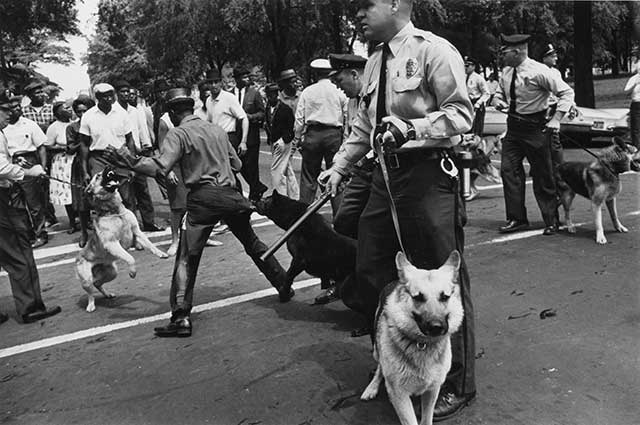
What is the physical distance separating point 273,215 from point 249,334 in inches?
50.0

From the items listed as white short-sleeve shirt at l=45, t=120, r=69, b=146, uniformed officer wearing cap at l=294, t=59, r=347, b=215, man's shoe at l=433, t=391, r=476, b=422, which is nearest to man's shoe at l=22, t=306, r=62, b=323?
uniformed officer wearing cap at l=294, t=59, r=347, b=215

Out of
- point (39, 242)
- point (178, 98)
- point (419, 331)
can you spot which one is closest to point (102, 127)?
point (39, 242)

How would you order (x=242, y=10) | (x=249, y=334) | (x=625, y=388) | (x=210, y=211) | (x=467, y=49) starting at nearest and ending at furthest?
(x=625, y=388), (x=249, y=334), (x=210, y=211), (x=242, y=10), (x=467, y=49)

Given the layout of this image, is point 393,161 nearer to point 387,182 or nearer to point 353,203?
point 387,182

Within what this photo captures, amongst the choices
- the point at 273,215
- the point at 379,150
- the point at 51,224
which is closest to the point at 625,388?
the point at 379,150

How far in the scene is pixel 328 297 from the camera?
5.74 meters

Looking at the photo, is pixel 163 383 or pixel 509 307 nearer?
pixel 163 383

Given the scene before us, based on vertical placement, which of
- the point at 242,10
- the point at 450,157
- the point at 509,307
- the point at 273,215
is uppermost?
the point at 242,10

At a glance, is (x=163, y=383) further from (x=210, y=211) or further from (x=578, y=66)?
(x=578, y=66)

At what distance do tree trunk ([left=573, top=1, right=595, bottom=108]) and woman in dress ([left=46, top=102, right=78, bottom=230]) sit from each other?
1617 cm

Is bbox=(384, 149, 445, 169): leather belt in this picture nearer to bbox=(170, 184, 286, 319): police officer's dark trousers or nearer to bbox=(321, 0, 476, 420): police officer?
bbox=(321, 0, 476, 420): police officer

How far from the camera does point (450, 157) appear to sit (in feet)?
11.8

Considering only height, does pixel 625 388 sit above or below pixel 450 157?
below

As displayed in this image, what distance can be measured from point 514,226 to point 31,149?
21.5ft
